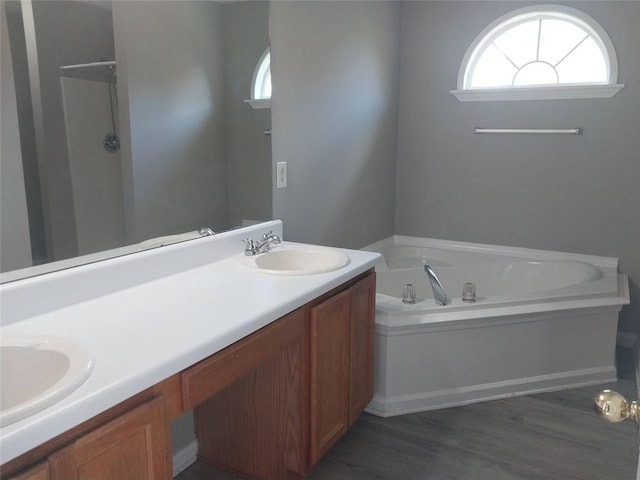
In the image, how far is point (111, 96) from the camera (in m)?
1.53

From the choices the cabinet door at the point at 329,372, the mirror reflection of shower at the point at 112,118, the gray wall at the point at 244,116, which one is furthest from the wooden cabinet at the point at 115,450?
the gray wall at the point at 244,116

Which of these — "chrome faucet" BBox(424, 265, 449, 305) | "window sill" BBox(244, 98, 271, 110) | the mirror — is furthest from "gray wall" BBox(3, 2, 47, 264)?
"chrome faucet" BBox(424, 265, 449, 305)

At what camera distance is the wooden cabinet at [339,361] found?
1766 mm

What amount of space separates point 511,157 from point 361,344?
1.90 m

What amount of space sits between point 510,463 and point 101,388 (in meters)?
1.70

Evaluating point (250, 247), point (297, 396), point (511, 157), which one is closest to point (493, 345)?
point (297, 396)

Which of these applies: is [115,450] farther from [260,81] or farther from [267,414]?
[260,81]

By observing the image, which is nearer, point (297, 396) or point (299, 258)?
point (297, 396)

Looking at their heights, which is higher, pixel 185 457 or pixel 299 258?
pixel 299 258

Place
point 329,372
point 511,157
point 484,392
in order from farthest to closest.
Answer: point 511,157 → point 484,392 → point 329,372

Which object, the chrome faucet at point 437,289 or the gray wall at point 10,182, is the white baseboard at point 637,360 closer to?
the chrome faucet at point 437,289

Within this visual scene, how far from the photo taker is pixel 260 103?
7.27 ft

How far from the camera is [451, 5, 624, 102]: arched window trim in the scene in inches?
117

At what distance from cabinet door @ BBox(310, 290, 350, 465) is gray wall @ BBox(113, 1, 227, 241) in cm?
60
